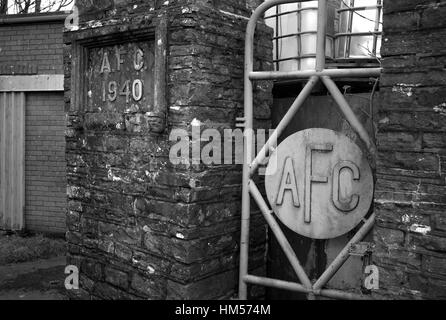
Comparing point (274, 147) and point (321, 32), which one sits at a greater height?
point (321, 32)

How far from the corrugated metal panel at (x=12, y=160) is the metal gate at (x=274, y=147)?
4866 millimetres

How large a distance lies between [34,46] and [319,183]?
5430 millimetres

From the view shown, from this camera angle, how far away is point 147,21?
3027mm

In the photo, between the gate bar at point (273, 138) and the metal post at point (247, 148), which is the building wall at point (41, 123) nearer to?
the metal post at point (247, 148)

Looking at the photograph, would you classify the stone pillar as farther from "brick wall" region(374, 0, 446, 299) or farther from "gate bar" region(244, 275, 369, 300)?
"brick wall" region(374, 0, 446, 299)

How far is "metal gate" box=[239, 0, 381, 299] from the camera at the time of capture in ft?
9.08

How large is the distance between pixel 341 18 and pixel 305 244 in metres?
1.76

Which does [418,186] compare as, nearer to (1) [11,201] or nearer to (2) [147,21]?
(2) [147,21]

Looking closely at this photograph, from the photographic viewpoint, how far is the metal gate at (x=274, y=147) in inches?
109

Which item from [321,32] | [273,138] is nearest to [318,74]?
[321,32]

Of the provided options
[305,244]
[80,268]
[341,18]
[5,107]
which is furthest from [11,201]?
[341,18]

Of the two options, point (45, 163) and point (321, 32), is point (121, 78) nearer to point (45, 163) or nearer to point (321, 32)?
point (321, 32)

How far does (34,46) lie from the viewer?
263 inches

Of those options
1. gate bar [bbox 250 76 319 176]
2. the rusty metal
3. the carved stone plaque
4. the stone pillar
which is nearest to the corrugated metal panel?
the stone pillar
